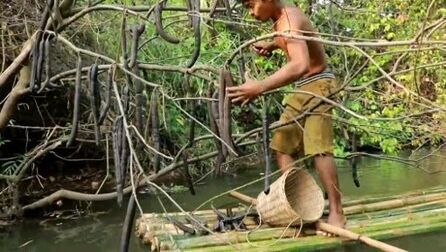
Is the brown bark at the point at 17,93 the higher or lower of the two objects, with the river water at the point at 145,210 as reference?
higher

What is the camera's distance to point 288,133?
158 inches

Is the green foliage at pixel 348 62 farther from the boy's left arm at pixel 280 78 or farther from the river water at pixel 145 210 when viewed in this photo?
the boy's left arm at pixel 280 78

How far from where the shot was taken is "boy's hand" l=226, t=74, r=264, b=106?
2.78 meters

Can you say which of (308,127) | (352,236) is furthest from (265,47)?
(352,236)

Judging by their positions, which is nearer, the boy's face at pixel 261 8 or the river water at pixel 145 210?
the boy's face at pixel 261 8

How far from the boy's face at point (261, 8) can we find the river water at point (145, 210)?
134 cm

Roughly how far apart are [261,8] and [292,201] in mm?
1264

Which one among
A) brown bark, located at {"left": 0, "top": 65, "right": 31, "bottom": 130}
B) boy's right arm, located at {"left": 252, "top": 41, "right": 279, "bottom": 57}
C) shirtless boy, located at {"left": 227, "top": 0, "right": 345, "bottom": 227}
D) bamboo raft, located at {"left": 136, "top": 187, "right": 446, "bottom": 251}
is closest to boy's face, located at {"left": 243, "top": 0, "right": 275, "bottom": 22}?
shirtless boy, located at {"left": 227, "top": 0, "right": 345, "bottom": 227}

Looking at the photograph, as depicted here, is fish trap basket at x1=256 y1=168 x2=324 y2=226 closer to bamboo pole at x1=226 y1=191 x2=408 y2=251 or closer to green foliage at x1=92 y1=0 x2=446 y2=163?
bamboo pole at x1=226 y1=191 x2=408 y2=251

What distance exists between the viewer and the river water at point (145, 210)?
13.6ft

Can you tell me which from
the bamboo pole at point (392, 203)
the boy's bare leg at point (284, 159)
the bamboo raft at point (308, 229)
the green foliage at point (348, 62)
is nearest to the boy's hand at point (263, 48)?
the boy's bare leg at point (284, 159)

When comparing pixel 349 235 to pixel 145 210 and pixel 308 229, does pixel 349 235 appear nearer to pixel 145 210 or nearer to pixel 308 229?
pixel 308 229

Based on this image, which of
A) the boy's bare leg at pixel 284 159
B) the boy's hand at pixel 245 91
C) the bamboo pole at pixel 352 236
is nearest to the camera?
the boy's hand at pixel 245 91

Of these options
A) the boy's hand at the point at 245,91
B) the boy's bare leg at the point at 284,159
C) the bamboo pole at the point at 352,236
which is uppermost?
the boy's hand at the point at 245,91
